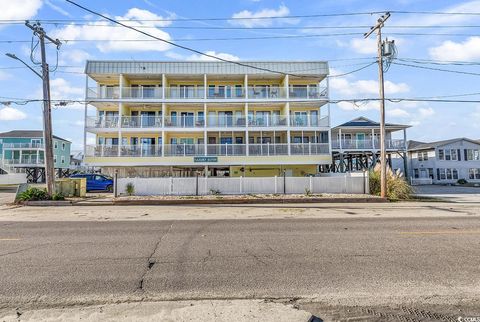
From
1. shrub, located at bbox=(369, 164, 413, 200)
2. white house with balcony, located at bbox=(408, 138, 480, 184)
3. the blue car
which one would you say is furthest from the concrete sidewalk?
white house with balcony, located at bbox=(408, 138, 480, 184)

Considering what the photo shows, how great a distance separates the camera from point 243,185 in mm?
23234

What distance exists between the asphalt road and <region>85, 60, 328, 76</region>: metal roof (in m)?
24.0

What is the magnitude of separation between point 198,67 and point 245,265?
2838 centimetres

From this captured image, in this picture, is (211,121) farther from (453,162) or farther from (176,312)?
(453,162)

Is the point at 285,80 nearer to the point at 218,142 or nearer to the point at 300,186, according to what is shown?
the point at 218,142

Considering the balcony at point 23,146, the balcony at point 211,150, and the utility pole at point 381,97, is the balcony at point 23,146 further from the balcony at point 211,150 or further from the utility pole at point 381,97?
the utility pole at point 381,97

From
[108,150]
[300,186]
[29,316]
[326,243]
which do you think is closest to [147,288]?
[29,316]

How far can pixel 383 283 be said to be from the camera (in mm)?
5152

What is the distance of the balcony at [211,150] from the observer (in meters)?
30.7

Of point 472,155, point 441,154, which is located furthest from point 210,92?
point 472,155

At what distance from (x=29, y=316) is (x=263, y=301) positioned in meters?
2.75

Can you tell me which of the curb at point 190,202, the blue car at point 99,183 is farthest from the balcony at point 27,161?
the curb at point 190,202

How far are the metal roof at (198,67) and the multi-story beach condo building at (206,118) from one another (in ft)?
0.29

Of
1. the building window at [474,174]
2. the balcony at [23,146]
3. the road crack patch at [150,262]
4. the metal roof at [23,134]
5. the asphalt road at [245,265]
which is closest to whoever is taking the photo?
the asphalt road at [245,265]
